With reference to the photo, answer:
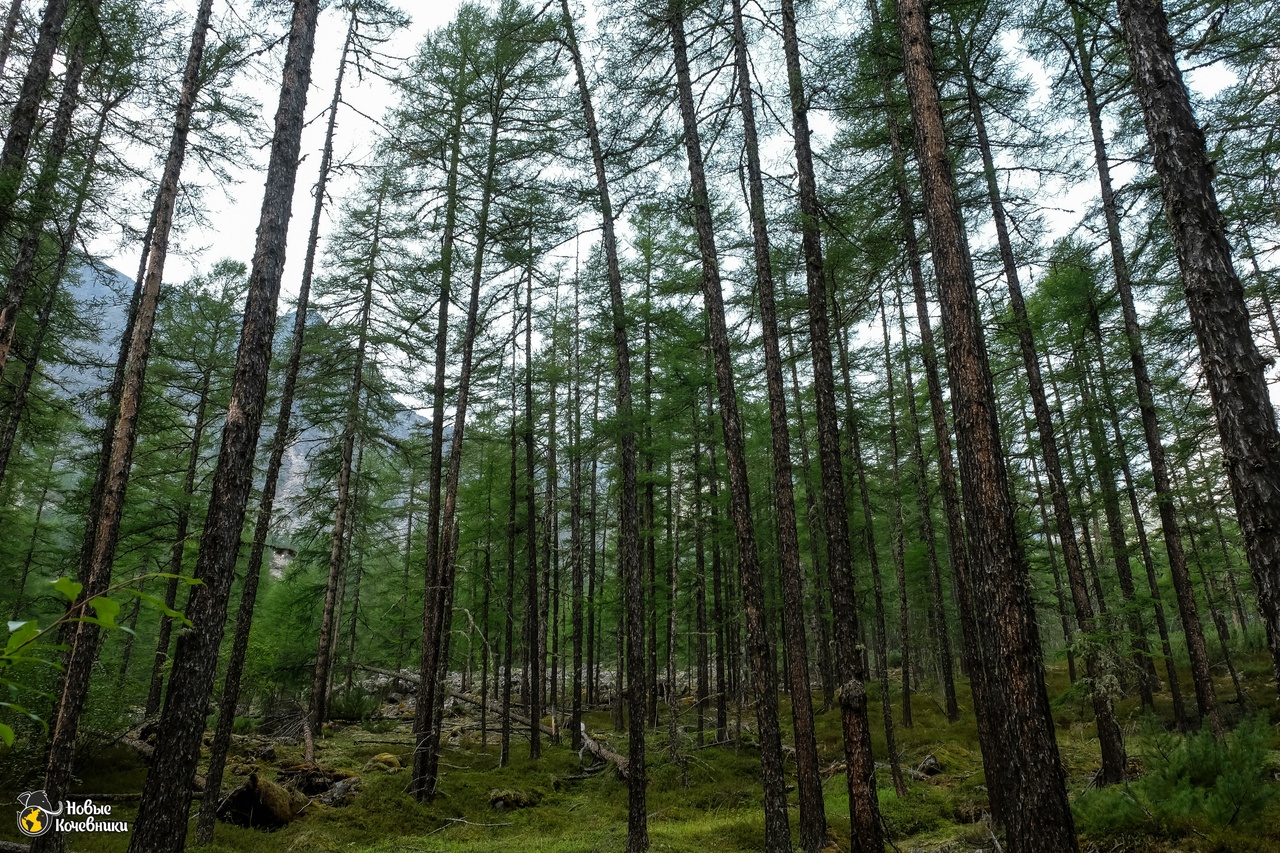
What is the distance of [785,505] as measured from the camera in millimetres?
10766

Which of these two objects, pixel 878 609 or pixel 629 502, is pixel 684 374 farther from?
pixel 878 609

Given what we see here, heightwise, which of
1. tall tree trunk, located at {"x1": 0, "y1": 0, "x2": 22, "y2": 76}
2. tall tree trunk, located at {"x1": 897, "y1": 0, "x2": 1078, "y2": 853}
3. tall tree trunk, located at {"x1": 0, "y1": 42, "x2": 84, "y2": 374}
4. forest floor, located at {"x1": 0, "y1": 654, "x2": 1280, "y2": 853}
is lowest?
forest floor, located at {"x1": 0, "y1": 654, "x2": 1280, "y2": 853}

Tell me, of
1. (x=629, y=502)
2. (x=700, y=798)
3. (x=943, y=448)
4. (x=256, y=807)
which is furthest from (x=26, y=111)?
(x=700, y=798)

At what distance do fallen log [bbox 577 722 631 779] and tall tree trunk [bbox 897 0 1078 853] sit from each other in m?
11.3

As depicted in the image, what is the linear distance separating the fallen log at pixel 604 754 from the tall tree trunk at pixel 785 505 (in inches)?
262

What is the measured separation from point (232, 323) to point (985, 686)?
21833mm

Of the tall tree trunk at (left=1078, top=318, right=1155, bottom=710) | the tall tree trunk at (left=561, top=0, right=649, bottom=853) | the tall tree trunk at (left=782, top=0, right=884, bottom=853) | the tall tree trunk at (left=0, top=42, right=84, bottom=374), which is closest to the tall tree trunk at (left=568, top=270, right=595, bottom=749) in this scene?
the tall tree trunk at (left=561, top=0, right=649, bottom=853)

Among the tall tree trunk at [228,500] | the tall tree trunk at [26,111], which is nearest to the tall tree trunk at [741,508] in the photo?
the tall tree trunk at [228,500]

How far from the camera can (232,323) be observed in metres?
19.7

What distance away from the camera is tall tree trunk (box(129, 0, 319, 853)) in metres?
6.61

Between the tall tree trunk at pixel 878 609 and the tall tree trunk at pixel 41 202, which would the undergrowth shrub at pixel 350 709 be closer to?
the tall tree trunk at pixel 41 202

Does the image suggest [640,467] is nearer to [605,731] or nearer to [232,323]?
[605,731]

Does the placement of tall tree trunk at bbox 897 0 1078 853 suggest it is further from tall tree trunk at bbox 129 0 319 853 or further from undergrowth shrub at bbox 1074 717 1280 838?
tall tree trunk at bbox 129 0 319 853

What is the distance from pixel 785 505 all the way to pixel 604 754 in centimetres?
1116
